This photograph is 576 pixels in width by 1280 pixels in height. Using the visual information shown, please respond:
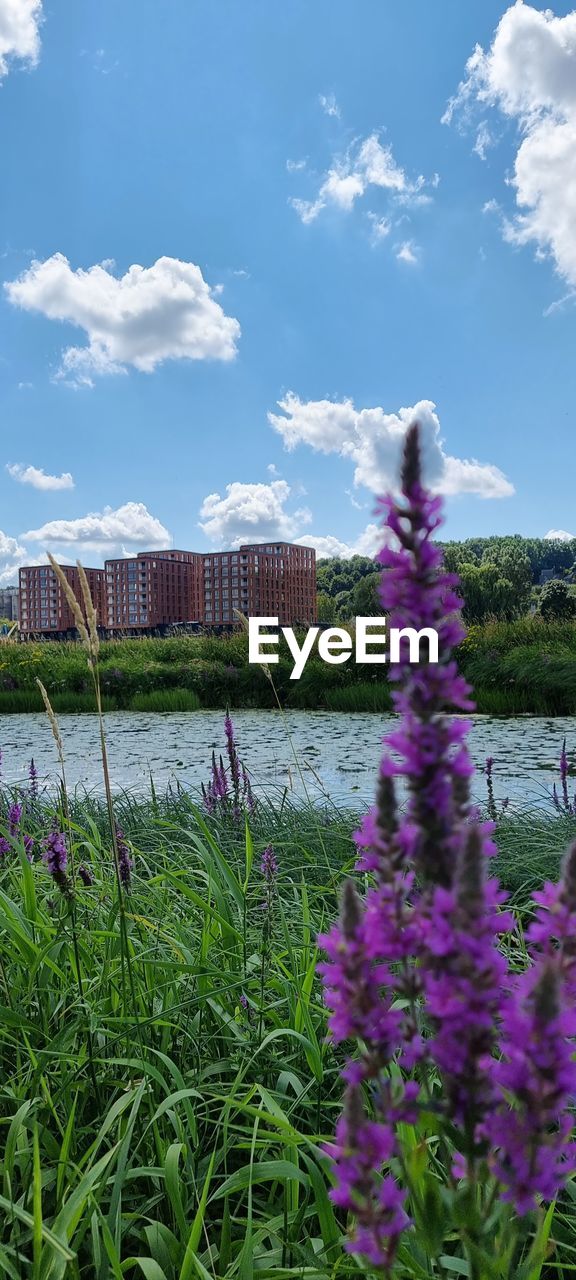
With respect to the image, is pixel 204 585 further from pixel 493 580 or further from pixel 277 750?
pixel 277 750

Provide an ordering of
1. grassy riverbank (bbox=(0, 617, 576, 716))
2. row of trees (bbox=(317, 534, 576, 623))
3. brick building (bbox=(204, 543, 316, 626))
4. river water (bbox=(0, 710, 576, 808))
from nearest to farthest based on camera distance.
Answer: river water (bbox=(0, 710, 576, 808)) → grassy riverbank (bbox=(0, 617, 576, 716)) → row of trees (bbox=(317, 534, 576, 623)) → brick building (bbox=(204, 543, 316, 626))

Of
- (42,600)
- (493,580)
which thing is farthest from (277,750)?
(42,600)

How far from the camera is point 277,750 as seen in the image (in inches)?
420

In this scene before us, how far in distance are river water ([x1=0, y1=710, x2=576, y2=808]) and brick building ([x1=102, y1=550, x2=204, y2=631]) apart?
275ft

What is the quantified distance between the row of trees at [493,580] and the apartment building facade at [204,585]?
6.28m

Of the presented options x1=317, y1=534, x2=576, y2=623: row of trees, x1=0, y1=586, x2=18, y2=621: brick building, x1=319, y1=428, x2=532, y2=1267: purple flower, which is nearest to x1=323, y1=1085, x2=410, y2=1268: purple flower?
x1=319, y1=428, x2=532, y2=1267: purple flower

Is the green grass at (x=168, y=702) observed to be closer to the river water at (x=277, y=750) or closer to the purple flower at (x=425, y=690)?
the river water at (x=277, y=750)

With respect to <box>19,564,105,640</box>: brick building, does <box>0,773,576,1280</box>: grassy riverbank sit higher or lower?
lower

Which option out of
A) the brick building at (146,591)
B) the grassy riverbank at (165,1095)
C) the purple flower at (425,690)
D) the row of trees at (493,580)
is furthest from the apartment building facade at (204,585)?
the purple flower at (425,690)

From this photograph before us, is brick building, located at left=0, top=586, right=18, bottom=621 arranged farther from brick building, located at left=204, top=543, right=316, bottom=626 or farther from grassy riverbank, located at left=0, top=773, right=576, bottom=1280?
grassy riverbank, located at left=0, top=773, right=576, bottom=1280

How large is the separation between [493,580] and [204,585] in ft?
150

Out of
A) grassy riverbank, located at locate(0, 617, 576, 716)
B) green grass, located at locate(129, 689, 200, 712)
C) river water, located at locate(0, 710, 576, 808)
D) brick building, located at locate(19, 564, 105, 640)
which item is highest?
brick building, located at locate(19, 564, 105, 640)

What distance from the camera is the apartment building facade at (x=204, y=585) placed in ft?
326

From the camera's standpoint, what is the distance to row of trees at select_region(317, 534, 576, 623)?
5369 cm
